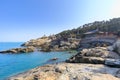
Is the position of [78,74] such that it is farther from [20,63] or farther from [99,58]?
[20,63]

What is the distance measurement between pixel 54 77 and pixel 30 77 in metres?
2.58

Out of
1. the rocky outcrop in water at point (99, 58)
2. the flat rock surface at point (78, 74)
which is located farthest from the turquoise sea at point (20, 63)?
the rocky outcrop in water at point (99, 58)

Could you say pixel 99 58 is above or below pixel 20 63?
above

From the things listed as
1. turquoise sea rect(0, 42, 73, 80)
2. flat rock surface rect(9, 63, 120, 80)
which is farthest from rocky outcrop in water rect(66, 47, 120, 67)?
turquoise sea rect(0, 42, 73, 80)

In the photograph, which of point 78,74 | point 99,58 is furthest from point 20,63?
point 78,74

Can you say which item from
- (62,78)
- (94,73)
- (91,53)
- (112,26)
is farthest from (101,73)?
(112,26)

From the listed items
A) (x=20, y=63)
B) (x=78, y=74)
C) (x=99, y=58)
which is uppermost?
(x=99, y=58)

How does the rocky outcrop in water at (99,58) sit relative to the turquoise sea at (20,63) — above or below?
above

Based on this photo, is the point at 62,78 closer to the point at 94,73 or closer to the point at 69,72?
the point at 69,72

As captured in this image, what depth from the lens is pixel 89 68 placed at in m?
22.6

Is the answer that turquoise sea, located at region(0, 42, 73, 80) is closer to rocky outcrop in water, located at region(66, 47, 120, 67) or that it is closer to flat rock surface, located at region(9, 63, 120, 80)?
flat rock surface, located at region(9, 63, 120, 80)

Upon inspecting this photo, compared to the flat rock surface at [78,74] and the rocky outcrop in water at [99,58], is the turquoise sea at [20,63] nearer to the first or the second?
the flat rock surface at [78,74]

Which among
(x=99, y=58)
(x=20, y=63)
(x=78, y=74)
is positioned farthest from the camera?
(x=20, y=63)

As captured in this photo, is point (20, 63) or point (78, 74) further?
point (20, 63)
